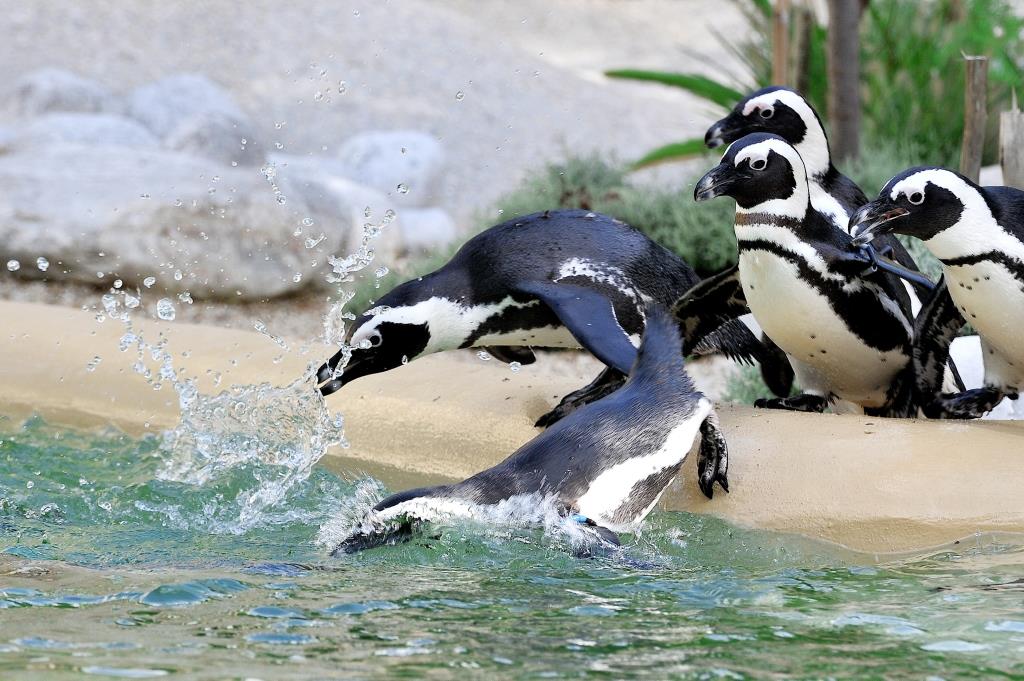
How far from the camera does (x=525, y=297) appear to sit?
3756mm

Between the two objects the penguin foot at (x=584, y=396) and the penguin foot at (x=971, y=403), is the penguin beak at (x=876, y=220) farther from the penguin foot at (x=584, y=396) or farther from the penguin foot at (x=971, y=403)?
the penguin foot at (x=584, y=396)

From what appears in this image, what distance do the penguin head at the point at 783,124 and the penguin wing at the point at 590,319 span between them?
71 cm

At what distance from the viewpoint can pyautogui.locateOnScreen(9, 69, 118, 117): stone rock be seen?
11273mm

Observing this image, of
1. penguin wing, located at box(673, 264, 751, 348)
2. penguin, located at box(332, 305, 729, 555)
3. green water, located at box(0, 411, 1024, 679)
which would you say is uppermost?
penguin wing, located at box(673, 264, 751, 348)

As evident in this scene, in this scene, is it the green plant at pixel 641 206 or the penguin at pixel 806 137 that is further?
the green plant at pixel 641 206

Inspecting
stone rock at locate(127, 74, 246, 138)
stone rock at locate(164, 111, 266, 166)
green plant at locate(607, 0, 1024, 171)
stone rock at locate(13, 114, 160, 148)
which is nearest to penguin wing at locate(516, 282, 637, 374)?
green plant at locate(607, 0, 1024, 171)

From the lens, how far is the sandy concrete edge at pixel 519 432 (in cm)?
309

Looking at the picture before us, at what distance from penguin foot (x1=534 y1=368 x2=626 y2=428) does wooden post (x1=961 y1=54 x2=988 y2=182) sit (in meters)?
1.84

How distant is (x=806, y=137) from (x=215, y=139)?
7.44m

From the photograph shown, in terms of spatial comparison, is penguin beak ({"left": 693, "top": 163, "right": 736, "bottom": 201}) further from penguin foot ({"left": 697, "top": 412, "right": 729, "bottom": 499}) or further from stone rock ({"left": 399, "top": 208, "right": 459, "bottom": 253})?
stone rock ({"left": 399, "top": 208, "right": 459, "bottom": 253})

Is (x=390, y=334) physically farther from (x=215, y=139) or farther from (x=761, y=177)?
(x=215, y=139)

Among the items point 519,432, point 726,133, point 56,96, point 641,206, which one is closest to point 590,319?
point 519,432

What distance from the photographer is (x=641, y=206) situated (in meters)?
7.10

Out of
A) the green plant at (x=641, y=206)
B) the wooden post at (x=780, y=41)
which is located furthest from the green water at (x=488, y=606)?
the wooden post at (x=780, y=41)
